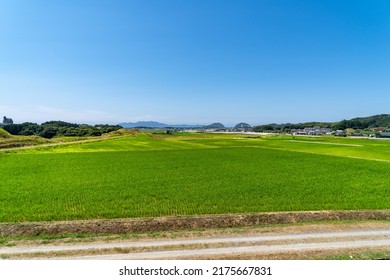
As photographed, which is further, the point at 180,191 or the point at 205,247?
the point at 180,191

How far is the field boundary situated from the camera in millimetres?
11422

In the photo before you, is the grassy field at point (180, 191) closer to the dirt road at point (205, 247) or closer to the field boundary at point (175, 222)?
the field boundary at point (175, 222)

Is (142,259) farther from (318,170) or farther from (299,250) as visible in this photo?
(318,170)

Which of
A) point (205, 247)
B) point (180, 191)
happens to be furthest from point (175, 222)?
point (180, 191)

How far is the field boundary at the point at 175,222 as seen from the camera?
450 inches

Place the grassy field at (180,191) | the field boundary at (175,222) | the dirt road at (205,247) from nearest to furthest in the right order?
the dirt road at (205,247), the field boundary at (175,222), the grassy field at (180,191)

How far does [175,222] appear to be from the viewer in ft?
40.2

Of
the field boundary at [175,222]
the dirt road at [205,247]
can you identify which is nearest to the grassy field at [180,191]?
the field boundary at [175,222]

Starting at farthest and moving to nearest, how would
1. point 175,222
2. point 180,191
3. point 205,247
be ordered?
point 180,191, point 175,222, point 205,247

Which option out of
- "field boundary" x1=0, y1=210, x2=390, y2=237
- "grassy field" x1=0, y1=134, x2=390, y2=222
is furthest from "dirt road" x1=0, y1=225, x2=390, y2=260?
"grassy field" x1=0, y1=134, x2=390, y2=222

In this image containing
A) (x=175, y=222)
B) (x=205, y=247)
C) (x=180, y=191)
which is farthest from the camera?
(x=180, y=191)

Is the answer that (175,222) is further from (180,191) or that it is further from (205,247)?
(180,191)

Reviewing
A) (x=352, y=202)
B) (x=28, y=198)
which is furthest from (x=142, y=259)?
(x=352, y=202)
